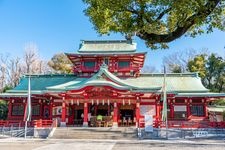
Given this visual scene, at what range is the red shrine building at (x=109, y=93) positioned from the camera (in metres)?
26.8

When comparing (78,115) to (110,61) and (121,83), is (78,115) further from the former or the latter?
(121,83)

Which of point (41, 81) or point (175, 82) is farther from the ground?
point (41, 81)

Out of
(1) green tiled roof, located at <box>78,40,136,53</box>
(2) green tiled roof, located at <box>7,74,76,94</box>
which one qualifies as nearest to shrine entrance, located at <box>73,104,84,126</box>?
(2) green tiled roof, located at <box>7,74,76,94</box>

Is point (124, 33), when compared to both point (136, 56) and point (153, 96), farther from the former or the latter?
point (136, 56)

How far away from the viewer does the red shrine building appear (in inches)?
1056

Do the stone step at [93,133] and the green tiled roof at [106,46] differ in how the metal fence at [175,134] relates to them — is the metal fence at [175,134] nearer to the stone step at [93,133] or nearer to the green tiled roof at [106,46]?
the stone step at [93,133]

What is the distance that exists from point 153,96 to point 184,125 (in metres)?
5.01

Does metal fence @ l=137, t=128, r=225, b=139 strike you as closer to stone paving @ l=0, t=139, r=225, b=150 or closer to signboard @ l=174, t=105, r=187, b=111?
stone paving @ l=0, t=139, r=225, b=150

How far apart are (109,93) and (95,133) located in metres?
4.76

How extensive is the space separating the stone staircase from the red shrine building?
1.55m

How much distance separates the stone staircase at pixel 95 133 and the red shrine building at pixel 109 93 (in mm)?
1554

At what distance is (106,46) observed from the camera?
115 ft

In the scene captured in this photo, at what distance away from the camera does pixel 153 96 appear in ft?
93.9

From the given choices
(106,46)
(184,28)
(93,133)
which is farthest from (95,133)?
(184,28)
